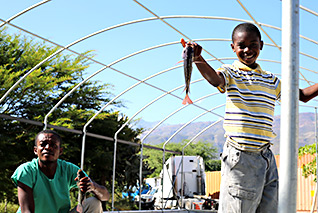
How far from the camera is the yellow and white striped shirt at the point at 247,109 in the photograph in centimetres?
247

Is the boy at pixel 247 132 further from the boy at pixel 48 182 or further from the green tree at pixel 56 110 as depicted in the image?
the green tree at pixel 56 110

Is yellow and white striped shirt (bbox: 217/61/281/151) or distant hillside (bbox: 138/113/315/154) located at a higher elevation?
distant hillside (bbox: 138/113/315/154)

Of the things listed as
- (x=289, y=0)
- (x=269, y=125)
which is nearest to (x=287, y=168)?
(x=289, y=0)

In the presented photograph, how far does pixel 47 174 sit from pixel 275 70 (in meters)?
8.72

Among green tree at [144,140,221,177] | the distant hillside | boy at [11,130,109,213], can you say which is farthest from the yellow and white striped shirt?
the distant hillside

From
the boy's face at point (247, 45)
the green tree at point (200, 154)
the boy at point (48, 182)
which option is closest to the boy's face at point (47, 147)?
the boy at point (48, 182)

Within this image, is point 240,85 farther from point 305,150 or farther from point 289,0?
point 305,150

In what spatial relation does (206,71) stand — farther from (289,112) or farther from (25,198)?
(25,198)

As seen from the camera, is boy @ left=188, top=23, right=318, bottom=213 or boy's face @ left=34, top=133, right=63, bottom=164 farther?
boy's face @ left=34, top=133, right=63, bottom=164

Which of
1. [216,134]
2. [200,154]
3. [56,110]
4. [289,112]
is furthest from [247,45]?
[216,134]

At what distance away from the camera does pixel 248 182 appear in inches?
94.2

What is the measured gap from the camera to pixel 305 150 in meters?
13.5

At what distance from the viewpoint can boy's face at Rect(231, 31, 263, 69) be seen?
253cm

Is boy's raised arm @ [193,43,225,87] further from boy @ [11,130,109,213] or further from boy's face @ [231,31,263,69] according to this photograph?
boy @ [11,130,109,213]
